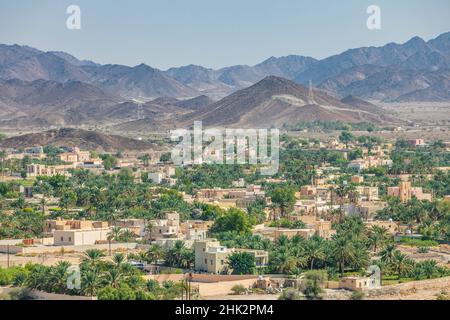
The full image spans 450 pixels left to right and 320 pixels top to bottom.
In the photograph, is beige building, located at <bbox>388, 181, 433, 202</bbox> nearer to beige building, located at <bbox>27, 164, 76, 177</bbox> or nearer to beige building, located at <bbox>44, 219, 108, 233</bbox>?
beige building, located at <bbox>44, 219, 108, 233</bbox>

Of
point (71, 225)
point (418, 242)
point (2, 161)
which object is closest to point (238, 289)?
point (418, 242)

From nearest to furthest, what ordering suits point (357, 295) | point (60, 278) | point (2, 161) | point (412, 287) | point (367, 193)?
point (357, 295)
point (60, 278)
point (412, 287)
point (367, 193)
point (2, 161)

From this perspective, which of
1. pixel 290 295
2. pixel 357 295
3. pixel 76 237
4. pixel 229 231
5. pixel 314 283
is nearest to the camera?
pixel 290 295

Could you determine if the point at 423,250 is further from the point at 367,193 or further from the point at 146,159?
the point at 146,159

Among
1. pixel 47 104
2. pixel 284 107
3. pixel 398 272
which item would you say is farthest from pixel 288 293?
pixel 47 104

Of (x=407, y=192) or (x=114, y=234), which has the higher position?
(x=407, y=192)

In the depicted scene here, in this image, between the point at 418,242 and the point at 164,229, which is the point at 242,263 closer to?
the point at 164,229

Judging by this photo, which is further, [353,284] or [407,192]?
[407,192]

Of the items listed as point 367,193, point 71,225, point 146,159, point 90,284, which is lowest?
point 90,284

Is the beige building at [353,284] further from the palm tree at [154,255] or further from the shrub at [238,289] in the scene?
the palm tree at [154,255]

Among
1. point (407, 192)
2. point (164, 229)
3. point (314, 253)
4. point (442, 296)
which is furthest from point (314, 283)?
point (407, 192)
